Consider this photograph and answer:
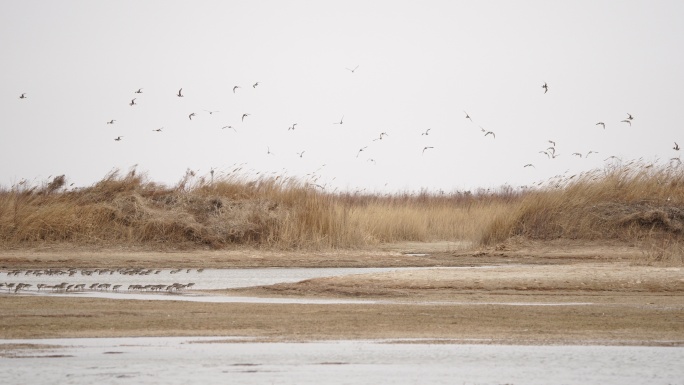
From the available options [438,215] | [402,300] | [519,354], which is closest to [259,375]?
[519,354]

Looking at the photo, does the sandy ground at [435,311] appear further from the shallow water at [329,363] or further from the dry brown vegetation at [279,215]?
the dry brown vegetation at [279,215]

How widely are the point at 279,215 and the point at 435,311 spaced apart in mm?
17663

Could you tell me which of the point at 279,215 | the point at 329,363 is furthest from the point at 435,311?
the point at 279,215

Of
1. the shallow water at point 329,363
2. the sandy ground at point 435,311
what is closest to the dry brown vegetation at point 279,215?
the sandy ground at point 435,311

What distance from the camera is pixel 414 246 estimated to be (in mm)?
36500

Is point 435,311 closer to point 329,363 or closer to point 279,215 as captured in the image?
point 329,363

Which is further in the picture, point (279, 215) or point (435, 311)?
point (279, 215)

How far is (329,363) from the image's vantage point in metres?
12.7

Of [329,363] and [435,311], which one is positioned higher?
[329,363]

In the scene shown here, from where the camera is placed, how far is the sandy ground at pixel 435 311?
14.9 meters

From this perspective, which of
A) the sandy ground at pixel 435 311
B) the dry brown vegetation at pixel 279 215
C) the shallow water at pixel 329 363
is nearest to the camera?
the shallow water at pixel 329 363

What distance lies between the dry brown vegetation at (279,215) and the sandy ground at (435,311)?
18.3ft

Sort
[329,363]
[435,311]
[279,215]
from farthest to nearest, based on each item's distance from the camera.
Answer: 1. [279,215]
2. [435,311]
3. [329,363]

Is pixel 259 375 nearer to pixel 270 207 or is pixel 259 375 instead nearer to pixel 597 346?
pixel 597 346
